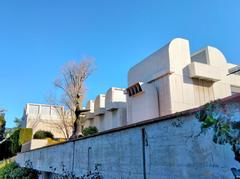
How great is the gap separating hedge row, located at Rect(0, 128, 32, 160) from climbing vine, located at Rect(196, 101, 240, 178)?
20.2 meters

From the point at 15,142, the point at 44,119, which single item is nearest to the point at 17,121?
the point at 44,119

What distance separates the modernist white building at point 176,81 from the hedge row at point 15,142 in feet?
40.0

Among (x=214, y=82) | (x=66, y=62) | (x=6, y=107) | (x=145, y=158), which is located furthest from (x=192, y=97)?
(x=6, y=107)

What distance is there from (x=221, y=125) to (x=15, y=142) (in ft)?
73.3

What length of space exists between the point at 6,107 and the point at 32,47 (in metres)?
18.8

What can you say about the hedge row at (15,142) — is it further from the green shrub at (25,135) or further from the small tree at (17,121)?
the small tree at (17,121)

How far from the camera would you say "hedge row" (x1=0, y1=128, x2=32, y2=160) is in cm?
2016

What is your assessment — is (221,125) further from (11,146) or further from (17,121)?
(17,121)

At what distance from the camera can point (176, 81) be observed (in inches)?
403

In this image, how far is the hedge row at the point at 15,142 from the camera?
2016 centimetres

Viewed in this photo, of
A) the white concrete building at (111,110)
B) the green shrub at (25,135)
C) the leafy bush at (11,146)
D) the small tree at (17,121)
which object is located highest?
the small tree at (17,121)

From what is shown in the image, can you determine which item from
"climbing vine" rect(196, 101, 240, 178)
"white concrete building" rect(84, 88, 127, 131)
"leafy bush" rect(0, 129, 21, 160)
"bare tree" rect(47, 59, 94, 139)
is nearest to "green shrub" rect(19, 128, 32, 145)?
"leafy bush" rect(0, 129, 21, 160)

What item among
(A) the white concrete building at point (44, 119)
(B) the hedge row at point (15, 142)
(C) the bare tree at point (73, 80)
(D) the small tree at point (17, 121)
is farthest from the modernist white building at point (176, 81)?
(D) the small tree at point (17, 121)

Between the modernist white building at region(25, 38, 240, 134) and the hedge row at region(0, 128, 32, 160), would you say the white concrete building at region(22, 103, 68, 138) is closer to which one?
the hedge row at region(0, 128, 32, 160)
